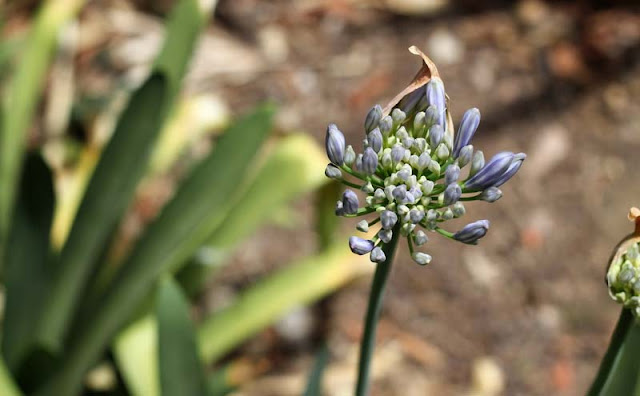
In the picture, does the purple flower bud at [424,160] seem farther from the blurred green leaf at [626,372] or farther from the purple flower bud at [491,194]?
the blurred green leaf at [626,372]

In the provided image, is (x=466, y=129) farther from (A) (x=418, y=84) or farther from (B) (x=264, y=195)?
(B) (x=264, y=195)

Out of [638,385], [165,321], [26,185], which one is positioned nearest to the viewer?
[638,385]

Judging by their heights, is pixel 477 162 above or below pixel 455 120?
above

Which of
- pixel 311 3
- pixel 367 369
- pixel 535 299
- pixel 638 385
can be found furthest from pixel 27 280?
pixel 311 3

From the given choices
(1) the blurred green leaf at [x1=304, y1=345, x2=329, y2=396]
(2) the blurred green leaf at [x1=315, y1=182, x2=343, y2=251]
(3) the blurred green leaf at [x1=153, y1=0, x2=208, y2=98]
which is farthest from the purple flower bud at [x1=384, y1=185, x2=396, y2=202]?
(2) the blurred green leaf at [x1=315, y1=182, x2=343, y2=251]

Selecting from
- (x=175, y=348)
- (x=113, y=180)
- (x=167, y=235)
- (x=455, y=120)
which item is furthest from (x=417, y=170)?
(x=455, y=120)

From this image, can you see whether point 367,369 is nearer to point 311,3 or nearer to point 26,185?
point 26,185
